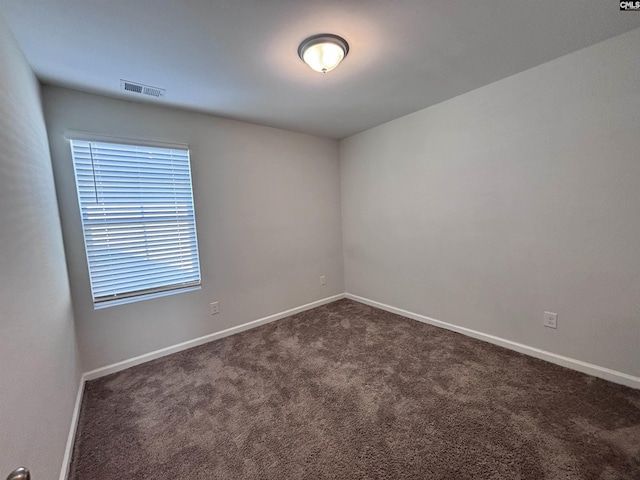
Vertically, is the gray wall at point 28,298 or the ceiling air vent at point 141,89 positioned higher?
the ceiling air vent at point 141,89

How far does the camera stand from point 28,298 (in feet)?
4.10

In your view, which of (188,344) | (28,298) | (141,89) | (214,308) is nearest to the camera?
(28,298)

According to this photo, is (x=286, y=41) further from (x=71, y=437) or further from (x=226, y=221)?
(x=71, y=437)

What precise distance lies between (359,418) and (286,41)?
8.14 ft

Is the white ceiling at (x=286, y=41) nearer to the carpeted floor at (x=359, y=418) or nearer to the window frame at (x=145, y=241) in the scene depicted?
the window frame at (x=145, y=241)

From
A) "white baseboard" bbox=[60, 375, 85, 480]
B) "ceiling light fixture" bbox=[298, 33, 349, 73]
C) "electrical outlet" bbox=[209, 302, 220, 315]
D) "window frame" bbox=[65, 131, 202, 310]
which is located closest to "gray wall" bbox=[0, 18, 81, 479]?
"white baseboard" bbox=[60, 375, 85, 480]

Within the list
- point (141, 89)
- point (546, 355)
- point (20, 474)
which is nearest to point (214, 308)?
point (141, 89)

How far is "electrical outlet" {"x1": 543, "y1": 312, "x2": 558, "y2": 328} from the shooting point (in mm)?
2209

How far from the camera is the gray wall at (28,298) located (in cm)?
100

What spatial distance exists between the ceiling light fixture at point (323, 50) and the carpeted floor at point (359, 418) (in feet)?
7.73

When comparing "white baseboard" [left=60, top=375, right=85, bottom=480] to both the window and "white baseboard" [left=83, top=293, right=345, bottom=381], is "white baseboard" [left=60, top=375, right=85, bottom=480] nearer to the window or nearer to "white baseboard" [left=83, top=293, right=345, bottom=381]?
"white baseboard" [left=83, top=293, right=345, bottom=381]

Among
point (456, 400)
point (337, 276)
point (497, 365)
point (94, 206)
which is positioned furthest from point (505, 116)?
point (94, 206)

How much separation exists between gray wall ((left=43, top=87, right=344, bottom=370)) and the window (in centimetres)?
8

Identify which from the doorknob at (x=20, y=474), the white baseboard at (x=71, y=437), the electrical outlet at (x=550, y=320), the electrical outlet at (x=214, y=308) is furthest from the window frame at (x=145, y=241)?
the electrical outlet at (x=550, y=320)
